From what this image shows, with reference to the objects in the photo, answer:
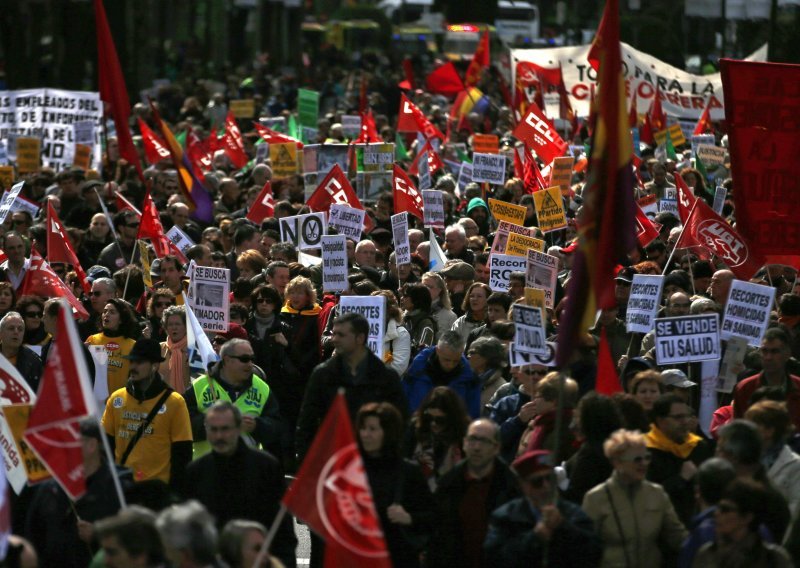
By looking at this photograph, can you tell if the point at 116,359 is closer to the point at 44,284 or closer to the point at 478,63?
the point at 44,284

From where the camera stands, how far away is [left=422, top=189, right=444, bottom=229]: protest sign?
54.7ft

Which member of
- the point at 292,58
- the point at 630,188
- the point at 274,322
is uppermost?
the point at 630,188

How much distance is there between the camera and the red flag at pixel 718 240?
12.3 m

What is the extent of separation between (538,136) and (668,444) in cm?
1222

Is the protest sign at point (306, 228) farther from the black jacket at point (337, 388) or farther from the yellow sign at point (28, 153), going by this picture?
the yellow sign at point (28, 153)

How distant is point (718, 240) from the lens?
13141 millimetres

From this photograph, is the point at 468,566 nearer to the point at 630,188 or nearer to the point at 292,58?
the point at 630,188

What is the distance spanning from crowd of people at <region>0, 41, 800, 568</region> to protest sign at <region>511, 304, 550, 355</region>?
0.32 ft

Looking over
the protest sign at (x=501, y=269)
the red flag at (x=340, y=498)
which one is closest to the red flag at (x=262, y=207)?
the protest sign at (x=501, y=269)

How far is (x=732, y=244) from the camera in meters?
13.0

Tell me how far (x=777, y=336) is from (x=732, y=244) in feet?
11.6

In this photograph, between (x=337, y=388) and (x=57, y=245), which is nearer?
(x=337, y=388)


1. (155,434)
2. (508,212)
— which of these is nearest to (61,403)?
(155,434)

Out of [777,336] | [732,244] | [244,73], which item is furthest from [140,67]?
[777,336]
